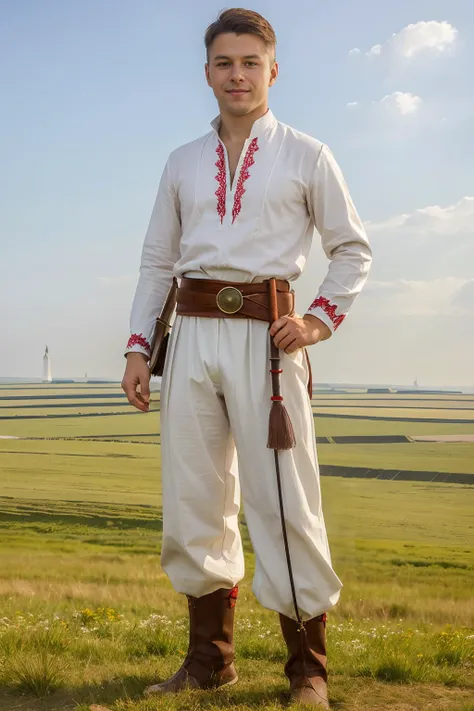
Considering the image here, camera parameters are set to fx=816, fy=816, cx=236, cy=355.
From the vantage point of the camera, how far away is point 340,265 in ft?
8.98

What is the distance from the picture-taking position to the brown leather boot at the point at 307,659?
8.82 ft

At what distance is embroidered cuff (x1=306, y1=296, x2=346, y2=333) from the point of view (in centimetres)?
271

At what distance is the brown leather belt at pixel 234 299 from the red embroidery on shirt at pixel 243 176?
0.23 m

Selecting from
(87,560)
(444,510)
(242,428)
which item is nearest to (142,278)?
(242,428)

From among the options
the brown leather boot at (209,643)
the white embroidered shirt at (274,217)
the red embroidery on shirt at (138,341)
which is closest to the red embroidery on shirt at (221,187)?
the white embroidered shirt at (274,217)

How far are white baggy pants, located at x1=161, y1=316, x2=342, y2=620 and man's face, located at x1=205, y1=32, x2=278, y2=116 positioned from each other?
2.42 ft

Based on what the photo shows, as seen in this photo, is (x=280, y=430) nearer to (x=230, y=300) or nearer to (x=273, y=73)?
(x=230, y=300)

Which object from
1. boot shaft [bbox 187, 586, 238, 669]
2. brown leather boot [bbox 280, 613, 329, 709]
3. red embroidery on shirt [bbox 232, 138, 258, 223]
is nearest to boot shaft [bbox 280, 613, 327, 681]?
brown leather boot [bbox 280, 613, 329, 709]

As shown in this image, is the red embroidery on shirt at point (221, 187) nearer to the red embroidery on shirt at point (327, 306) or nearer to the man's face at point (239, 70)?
the man's face at point (239, 70)

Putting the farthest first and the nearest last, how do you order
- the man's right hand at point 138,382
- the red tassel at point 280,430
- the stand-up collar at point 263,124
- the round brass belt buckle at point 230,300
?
the man's right hand at point 138,382 → the stand-up collar at point 263,124 → the round brass belt buckle at point 230,300 → the red tassel at point 280,430

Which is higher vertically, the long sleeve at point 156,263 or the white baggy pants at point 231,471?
the long sleeve at point 156,263

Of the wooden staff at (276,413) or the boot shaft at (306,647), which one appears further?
the boot shaft at (306,647)

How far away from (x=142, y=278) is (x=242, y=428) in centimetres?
74

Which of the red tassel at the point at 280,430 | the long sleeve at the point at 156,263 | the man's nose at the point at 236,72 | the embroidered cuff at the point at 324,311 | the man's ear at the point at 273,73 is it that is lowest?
the red tassel at the point at 280,430
